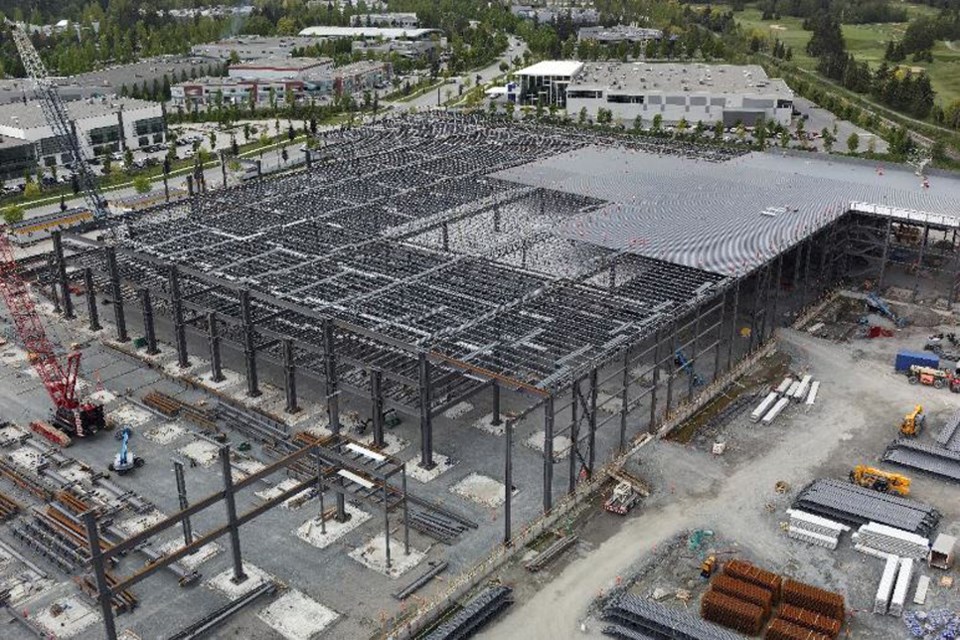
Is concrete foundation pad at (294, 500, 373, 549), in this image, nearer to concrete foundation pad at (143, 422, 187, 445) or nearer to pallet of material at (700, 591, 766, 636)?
concrete foundation pad at (143, 422, 187, 445)

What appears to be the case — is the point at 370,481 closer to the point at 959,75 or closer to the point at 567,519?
the point at 567,519

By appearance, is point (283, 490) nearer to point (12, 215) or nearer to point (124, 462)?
point (124, 462)

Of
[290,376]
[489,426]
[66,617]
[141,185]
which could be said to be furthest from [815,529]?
[141,185]

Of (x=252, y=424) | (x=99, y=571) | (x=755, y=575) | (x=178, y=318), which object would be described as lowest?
(x=755, y=575)

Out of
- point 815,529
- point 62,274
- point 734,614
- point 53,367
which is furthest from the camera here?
point 62,274

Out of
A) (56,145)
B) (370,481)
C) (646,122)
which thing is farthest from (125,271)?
(646,122)

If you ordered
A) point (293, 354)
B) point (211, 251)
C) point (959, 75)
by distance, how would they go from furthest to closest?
1. point (959, 75)
2. point (211, 251)
3. point (293, 354)

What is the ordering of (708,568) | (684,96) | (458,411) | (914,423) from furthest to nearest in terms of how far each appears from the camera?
(684,96), (458,411), (914,423), (708,568)
